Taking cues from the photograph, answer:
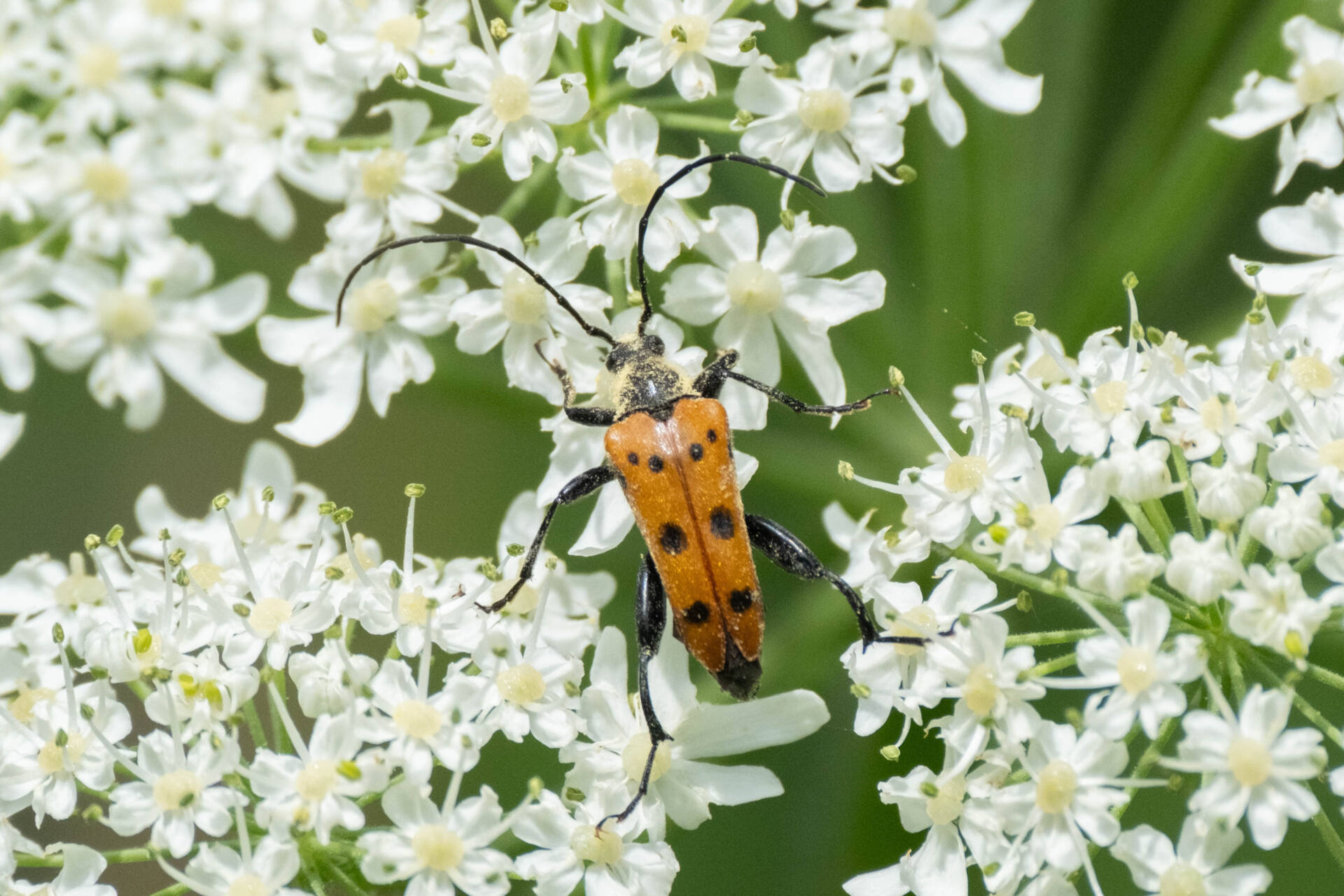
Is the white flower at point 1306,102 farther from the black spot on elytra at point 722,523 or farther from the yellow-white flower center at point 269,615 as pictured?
the yellow-white flower center at point 269,615

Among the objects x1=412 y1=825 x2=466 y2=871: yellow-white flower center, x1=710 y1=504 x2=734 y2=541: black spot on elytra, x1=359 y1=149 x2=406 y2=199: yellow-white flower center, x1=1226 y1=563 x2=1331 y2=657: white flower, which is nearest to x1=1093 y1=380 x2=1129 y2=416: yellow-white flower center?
x1=1226 y1=563 x2=1331 y2=657: white flower

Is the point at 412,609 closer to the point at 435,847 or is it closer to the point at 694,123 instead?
the point at 435,847

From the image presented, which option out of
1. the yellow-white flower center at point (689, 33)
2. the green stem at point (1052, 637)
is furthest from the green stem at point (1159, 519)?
the yellow-white flower center at point (689, 33)

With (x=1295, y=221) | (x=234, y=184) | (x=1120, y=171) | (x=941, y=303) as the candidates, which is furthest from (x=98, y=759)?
(x=1120, y=171)

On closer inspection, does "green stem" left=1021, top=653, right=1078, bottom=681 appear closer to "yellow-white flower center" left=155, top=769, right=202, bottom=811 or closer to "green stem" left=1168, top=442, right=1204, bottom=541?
"green stem" left=1168, top=442, right=1204, bottom=541

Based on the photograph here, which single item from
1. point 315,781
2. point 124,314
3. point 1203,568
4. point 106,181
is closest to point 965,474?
point 1203,568

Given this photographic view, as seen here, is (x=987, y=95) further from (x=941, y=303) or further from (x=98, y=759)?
(x=98, y=759)
